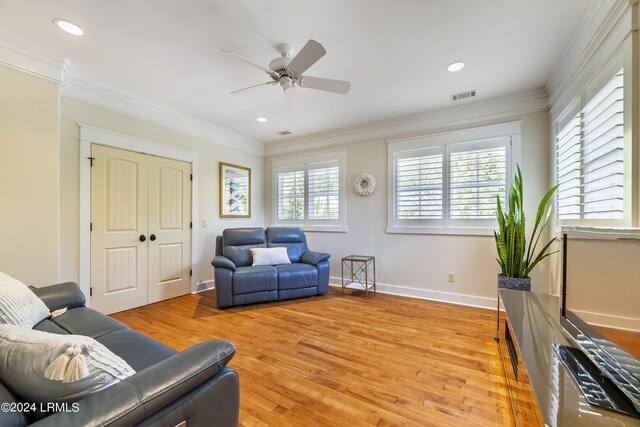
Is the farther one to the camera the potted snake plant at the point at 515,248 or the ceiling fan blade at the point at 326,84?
the potted snake plant at the point at 515,248

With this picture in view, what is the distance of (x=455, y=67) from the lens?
2.47 metres

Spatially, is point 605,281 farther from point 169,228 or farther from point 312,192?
point 169,228

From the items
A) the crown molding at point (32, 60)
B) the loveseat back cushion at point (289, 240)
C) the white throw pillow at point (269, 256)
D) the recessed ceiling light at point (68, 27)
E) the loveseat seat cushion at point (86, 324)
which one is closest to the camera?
the loveseat seat cushion at point (86, 324)

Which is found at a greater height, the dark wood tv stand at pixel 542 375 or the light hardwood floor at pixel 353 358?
the dark wood tv stand at pixel 542 375

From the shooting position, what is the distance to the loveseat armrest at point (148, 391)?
2.20 ft

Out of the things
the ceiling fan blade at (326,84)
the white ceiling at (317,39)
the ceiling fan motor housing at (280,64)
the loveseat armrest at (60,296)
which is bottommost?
the loveseat armrest at (60,296)

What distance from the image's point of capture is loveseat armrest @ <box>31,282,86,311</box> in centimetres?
184

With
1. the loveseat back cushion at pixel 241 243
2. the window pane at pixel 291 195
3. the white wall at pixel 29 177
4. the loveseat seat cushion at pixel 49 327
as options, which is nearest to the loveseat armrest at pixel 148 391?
the loveseat seat cushion at pixel 49 327

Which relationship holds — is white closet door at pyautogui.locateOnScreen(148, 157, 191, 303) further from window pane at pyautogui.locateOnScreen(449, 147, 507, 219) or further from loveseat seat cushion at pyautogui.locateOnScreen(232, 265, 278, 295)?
window pane at pyautogui.locateOnScreen(449, 147, 507, 219)

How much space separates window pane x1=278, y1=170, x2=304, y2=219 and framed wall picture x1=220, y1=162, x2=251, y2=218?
23.6 inches

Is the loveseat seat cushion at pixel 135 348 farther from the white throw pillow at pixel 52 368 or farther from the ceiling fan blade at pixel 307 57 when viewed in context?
the ceiling fan blade at pixel 307 57

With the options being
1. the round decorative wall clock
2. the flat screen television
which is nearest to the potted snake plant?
the flat screen television

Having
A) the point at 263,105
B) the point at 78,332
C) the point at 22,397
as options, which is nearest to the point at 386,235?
the point at 263,105

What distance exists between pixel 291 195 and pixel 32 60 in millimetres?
3439
